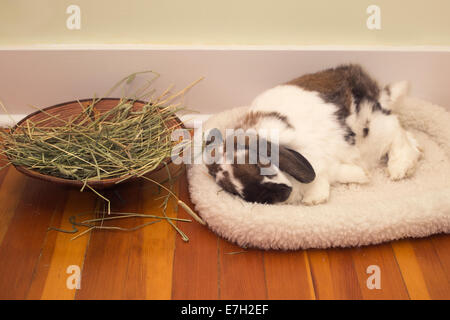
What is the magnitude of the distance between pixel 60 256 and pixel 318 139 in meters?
1.17

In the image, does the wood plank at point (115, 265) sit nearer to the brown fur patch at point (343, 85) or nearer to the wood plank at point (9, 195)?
the wood plank at point (9, 195)

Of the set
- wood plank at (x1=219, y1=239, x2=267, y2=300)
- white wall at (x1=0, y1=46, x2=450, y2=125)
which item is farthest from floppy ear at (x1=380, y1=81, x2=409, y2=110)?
wood plank at (x1=219, y1=239, x2=267, y2=300)

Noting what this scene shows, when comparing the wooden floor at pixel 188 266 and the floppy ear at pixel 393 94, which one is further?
the floppy ear at pixel 393 94

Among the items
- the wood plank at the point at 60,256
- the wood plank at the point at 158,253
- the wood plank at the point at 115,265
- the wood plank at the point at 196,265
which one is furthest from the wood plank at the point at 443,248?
the wood plank at the point at 60,256

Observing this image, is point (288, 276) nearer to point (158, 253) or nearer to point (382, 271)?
point (382, 271)

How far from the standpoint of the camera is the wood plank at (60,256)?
1682 millimetres

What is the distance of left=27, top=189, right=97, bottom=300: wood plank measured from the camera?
5.52ft

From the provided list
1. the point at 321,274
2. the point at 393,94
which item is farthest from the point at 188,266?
the point at 393,94

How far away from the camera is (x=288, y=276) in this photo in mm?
1729

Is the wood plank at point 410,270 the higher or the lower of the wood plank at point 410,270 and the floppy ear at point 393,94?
the lower

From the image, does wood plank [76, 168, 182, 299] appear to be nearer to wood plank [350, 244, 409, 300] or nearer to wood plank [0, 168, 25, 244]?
wood plank [0, 168, 25, 244]

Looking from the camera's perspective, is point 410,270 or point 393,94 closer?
point 410,270
